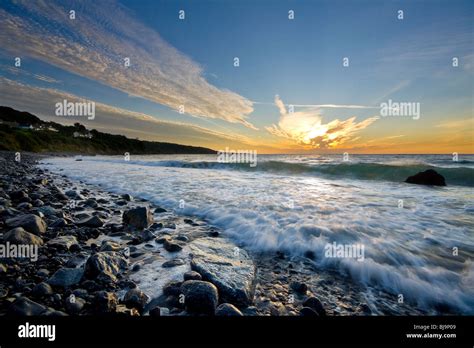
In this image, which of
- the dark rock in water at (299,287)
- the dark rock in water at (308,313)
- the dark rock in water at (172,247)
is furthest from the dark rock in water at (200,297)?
the dark rock in water at (172,247)

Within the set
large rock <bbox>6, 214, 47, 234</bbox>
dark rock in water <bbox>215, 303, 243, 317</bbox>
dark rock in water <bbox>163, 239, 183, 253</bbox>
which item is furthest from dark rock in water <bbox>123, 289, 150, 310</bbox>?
large rock <bbox>6, 214, 47, 234</bbox>

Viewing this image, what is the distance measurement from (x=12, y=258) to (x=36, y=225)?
102 centimetres

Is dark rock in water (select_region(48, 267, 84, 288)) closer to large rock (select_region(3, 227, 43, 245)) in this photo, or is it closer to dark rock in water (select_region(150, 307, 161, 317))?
dark rock in water (select_region(150, 307, 161, 317))

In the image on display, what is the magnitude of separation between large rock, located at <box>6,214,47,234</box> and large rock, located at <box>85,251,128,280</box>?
1803mm

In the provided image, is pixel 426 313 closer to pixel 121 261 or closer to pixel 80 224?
pixel 121 261

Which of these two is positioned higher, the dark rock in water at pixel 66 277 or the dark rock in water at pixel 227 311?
the dark rock in water at pixel 66 277

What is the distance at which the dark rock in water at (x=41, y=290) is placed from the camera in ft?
6.84

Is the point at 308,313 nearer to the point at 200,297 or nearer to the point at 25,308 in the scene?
the point at 200,297

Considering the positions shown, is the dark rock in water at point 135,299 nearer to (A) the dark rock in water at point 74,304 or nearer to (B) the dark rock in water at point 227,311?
(A) the dark rock in water at point 74,304

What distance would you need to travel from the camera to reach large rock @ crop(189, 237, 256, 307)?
7.57 feet

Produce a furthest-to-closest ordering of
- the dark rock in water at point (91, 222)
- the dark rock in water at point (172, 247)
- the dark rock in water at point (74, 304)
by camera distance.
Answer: the dark rock in water at point (91, 222), the dark rock in water at point (172, 247), the dark rock in water at point (74, 304)

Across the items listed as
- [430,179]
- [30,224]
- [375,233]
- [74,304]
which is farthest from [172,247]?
[430,179]

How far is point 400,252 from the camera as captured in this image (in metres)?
3.58

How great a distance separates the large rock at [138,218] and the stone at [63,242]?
41.7 inches
